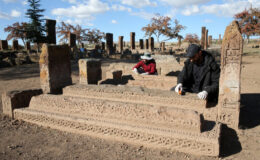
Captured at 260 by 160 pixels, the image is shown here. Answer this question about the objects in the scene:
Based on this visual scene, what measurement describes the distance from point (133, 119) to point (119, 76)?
3.44m

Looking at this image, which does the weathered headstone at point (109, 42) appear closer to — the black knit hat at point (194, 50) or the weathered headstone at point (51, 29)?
the weathered headstone at point (51, 29)

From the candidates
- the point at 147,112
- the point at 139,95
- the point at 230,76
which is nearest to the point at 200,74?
the point at 230,76

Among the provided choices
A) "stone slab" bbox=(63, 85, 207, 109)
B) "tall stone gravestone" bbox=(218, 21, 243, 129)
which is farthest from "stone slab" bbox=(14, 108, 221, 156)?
"stone slab" bbox=(63, 85, 207, 109)

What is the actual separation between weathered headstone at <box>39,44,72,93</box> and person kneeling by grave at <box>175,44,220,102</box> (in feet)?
8.80

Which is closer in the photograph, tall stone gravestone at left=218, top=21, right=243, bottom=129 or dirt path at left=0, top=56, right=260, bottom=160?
dirt path at left=0, top=56, right=260, bottom=160

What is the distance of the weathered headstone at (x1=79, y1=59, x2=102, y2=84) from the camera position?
19.7 ft

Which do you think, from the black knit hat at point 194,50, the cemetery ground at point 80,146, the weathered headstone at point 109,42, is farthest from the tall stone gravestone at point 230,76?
the weathered headstone at point 109,42

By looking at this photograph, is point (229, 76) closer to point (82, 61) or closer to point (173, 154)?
point (173, 154)

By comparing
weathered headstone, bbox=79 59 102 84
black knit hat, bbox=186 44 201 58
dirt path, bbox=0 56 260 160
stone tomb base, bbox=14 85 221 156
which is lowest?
dirt path, bbox=0 56 260 160

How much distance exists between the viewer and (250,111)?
442 centimetres

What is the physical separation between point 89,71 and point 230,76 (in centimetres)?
402

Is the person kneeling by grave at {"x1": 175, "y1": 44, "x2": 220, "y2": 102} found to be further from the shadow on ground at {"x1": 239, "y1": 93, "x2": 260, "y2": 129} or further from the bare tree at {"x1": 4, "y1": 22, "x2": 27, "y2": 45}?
the bare tree at {"x1": 4, "y1": 22, "x2": 27, "y2": 45}

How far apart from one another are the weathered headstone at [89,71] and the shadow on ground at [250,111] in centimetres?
408

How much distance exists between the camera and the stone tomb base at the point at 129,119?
2.73 meters
